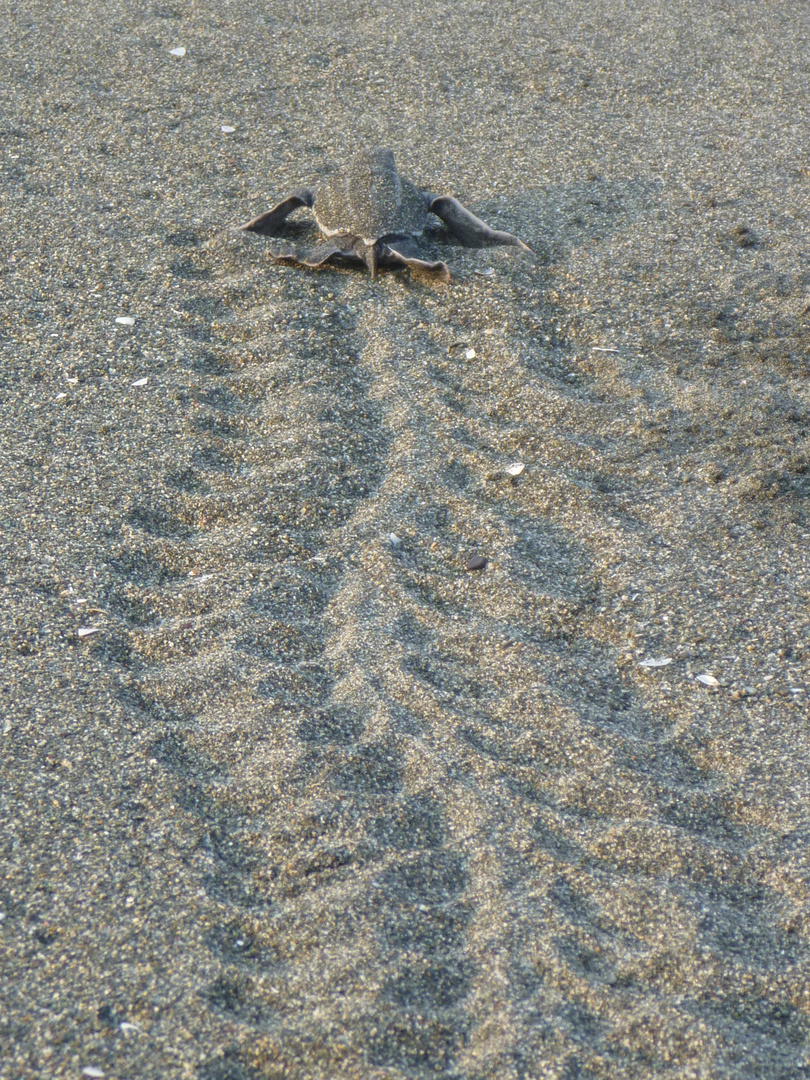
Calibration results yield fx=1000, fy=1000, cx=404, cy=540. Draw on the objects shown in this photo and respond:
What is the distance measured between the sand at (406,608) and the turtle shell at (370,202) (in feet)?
0.63

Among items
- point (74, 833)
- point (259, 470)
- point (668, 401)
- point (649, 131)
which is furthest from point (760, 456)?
point (649, 131)

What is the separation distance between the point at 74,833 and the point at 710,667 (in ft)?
4.78

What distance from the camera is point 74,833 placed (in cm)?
192

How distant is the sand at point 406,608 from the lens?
1.70 meters

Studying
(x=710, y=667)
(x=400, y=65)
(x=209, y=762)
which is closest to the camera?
(x=209, y=762)

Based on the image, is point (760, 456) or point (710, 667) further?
point (760, 456)

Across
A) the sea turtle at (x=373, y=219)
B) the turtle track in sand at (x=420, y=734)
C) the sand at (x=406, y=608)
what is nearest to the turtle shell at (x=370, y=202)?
the sea turtle at (x=373, y=219)

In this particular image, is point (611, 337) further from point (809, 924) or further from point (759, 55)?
point (759, 55)

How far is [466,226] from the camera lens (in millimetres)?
3949

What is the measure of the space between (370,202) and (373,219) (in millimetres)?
96

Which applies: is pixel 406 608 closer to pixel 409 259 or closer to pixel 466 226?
pixel 409 259

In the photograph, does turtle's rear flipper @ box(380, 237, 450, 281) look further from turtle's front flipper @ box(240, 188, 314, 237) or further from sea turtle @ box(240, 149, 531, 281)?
turtle's front flipper @ box(240, 188, 314, 237)

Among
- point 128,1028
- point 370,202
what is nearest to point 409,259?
point 370,202

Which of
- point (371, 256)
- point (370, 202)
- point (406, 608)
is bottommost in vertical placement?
point (406, 608)
